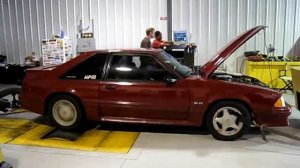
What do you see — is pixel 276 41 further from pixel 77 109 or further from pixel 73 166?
pixel 73 166

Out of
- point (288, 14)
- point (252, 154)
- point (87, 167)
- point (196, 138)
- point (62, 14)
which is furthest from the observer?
point (62, 14)

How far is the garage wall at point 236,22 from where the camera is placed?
853 cm

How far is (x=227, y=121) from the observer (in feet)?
13.6

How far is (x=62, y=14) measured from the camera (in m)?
9.69

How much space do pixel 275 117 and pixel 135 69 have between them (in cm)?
204

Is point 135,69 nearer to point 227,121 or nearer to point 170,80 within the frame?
point 170,80

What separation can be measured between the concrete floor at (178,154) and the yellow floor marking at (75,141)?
134 millimetres

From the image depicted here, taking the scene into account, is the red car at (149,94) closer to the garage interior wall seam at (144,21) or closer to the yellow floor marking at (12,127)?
the yellow floor marking at (12,127)

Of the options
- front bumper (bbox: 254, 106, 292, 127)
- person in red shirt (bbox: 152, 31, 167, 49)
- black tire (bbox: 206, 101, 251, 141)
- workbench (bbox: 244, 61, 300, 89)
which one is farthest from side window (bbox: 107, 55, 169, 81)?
workbench (bbox: 244, 61, 300, 89)

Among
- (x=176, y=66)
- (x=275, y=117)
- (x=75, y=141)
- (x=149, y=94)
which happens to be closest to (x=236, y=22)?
(x=176, y=66)

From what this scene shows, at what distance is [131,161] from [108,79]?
1.31 meters

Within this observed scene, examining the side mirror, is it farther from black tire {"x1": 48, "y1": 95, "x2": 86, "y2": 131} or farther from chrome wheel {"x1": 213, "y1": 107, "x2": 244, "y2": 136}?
black tire {"x1": 48, "y1": 95, "x2": 86, "y2": 131}

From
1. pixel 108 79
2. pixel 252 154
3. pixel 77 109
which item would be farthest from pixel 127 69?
pixel 252 154

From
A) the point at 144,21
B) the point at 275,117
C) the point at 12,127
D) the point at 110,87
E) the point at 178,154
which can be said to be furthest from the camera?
the point at 144,21
